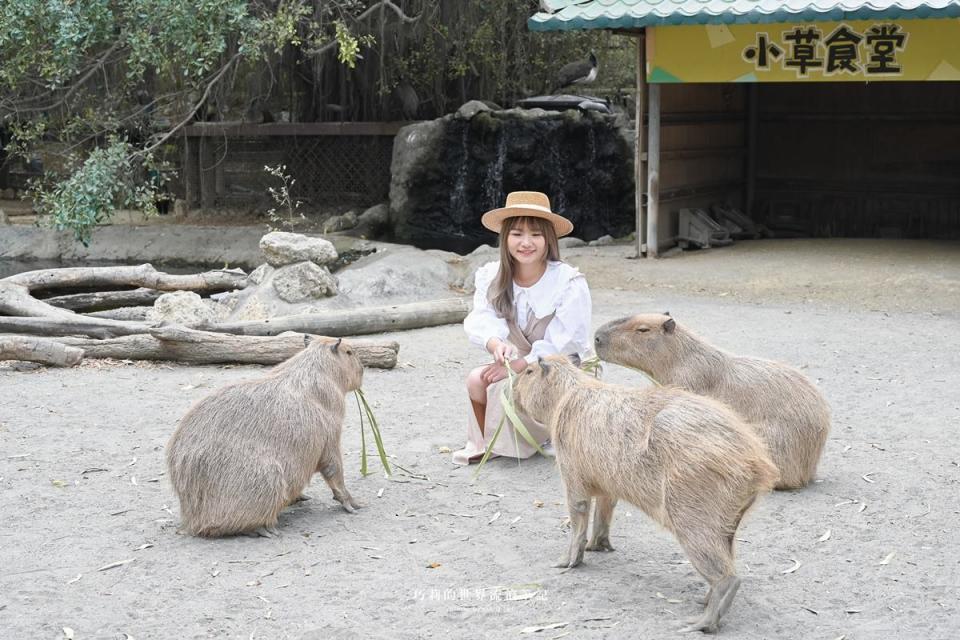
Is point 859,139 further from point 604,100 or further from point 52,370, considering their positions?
point 52,370

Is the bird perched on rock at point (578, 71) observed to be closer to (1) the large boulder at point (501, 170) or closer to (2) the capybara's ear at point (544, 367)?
(1) the large boulder at point (501, 170)

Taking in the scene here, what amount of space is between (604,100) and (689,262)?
6.53m

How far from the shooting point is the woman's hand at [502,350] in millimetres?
4301

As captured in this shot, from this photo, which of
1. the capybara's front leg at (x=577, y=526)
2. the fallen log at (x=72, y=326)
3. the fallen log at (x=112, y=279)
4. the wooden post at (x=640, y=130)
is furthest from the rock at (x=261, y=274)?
the capybara's front leg at (x=577, y=526)

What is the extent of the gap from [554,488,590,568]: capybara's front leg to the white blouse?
42.2 inches

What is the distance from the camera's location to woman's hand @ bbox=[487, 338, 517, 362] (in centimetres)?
430

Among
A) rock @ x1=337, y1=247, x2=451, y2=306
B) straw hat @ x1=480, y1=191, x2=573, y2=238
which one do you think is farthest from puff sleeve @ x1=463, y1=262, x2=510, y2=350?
rock @ x1=337, y1=247, x2=451, y2=306

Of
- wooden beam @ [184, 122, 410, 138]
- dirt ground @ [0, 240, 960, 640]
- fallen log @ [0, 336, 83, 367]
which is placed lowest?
dirt ground @ [0, 240, 960, 640]

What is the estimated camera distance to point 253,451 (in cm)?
373

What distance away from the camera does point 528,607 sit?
3.19 m

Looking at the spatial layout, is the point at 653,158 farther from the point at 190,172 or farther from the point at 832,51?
the point at 190,172

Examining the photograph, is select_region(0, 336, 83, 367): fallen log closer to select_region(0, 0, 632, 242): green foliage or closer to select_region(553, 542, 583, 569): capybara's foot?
select_region(0, 0, 632, 242): green foliage

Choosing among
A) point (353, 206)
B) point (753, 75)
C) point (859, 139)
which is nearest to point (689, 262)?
point (753, 75)

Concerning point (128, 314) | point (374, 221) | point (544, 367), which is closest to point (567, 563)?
point (544, 367)
